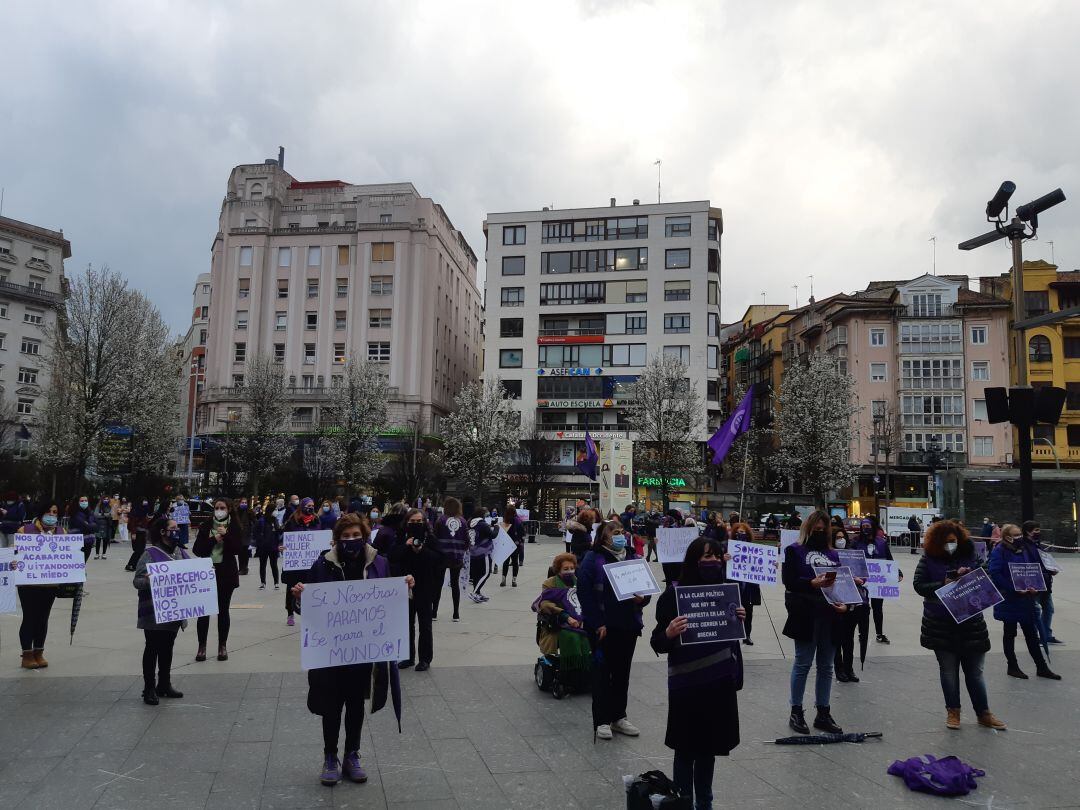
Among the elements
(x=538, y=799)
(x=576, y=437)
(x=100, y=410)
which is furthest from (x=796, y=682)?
(x=576, y=437)

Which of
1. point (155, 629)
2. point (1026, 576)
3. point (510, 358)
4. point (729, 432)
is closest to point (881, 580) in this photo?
point (1026, 576)

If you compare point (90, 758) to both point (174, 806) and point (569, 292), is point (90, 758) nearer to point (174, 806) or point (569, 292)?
point (174, 806)

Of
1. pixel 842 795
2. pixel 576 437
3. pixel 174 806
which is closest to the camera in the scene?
pixel 174 806

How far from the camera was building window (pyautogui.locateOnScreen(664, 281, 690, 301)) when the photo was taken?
221 feet

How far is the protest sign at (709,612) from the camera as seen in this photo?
4.68 meters

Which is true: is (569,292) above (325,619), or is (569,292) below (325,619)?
above

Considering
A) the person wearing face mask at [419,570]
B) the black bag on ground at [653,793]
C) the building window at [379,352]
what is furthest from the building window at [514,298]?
the black bag on ground at [653,793]

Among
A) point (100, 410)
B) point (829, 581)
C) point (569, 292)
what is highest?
point (569, 292)

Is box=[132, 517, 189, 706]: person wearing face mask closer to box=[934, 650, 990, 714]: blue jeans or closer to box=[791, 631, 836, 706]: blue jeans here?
box=[791, 631, 836, 706]: blue jeans

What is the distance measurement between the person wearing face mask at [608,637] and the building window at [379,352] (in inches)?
2480

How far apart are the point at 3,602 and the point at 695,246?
6421 cm

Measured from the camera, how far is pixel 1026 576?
365 inches

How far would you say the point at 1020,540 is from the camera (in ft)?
32.0

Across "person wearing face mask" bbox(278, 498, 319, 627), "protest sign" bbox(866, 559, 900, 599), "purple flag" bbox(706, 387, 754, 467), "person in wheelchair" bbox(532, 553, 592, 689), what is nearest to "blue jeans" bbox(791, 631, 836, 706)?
"person in wheelchair" bbox(532, 553, 592, 689)
